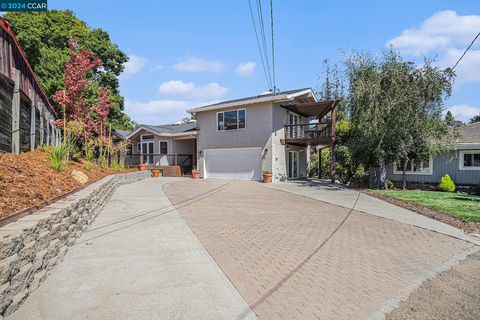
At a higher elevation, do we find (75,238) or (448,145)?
(448,145)

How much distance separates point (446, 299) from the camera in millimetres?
3922

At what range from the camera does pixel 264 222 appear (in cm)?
817

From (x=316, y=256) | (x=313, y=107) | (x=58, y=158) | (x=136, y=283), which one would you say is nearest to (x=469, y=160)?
(x=313, y=107)

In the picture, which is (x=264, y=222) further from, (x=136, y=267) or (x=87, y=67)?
(x=87, y=67)

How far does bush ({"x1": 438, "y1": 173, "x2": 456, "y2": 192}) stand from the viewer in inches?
675

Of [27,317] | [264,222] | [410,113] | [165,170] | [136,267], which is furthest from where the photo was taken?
[165,170]

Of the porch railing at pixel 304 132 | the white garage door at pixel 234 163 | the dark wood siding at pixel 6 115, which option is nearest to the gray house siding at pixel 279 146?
the porch railing at pixel 304 132

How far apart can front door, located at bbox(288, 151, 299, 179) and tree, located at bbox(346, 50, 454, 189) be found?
6380mm

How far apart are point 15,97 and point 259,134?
14.8m

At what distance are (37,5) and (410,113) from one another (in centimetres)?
1588

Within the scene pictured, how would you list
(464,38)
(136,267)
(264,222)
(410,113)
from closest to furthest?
(136,267)
(264,222)
(464,38)
(410,113)

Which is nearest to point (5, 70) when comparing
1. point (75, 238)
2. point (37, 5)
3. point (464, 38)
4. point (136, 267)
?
point (37, 5)

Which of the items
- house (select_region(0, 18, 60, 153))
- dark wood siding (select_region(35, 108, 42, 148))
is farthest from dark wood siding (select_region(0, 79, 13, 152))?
dark wood siding (select_region(35, 108, 42, 148))

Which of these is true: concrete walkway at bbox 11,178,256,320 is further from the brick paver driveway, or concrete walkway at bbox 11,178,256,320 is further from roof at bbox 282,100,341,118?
roof at bbox 282,100,341,118
